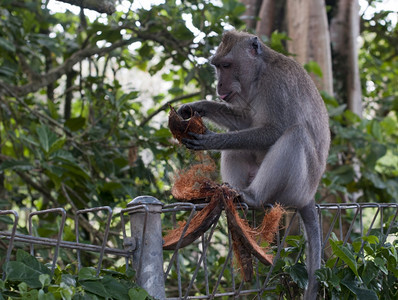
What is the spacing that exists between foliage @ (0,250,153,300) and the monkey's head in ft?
6.54

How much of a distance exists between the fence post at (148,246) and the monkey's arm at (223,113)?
169 centimetres

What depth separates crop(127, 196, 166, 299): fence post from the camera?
212 cm

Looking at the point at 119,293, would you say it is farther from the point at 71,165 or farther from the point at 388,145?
the point at 388,145

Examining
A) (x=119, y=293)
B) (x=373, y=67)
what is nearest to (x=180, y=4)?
(x=119, y=293)

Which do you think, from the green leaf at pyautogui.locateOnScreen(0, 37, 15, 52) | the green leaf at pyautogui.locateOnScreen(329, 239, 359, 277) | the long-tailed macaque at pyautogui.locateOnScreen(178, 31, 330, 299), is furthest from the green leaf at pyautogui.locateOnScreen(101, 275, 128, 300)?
→ the green leaf at pyautogui.locateOnScreen(0, 37, 15, 52)

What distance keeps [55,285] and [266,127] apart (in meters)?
2.07

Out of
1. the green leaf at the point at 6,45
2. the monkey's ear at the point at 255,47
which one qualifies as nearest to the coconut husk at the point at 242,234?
the monkey's ear at the point at 255,47

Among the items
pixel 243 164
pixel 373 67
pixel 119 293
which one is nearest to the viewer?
pixel 119 293

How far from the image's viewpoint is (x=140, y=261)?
2096 millimetres

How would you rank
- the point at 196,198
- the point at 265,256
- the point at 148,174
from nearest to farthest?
the point at 265,256
the point at 196,198
the point at 148,174

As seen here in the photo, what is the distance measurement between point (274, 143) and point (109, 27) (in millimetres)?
1903

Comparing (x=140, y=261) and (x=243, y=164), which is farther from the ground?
(x=243, y=164)

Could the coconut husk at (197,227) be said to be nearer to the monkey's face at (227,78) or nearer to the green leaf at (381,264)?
the green leaf at (381,264)

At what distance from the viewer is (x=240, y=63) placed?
3.87 m
